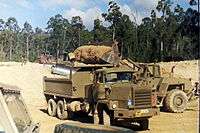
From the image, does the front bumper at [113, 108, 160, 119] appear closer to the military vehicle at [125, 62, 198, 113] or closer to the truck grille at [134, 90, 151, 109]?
the truck grille at [134, 90, 151, 109]

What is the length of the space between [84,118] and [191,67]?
2874 centimetres

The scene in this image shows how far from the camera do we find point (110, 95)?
56.4ft

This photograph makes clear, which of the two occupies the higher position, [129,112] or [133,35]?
[133,35]

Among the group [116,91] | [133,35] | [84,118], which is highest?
[133,35]

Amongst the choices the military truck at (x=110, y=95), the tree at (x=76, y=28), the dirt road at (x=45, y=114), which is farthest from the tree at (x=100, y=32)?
the military truck at (x=110, y=95)

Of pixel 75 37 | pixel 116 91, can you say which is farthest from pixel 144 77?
pixel 75 37

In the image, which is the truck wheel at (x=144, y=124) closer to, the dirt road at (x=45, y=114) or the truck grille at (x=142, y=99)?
the dirt road at (x=45, y=114)

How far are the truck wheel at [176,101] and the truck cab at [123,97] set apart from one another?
16.2 ft

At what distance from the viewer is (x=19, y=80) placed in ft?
129

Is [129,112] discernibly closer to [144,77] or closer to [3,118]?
[144,77]

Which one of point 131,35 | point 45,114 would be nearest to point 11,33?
point 131,35

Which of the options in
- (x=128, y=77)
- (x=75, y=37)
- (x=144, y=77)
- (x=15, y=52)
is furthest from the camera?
(x=15, y=52)

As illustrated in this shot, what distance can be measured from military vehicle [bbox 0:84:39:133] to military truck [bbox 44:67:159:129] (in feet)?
33.8

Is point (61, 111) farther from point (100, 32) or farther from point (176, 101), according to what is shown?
point (100, 32)
